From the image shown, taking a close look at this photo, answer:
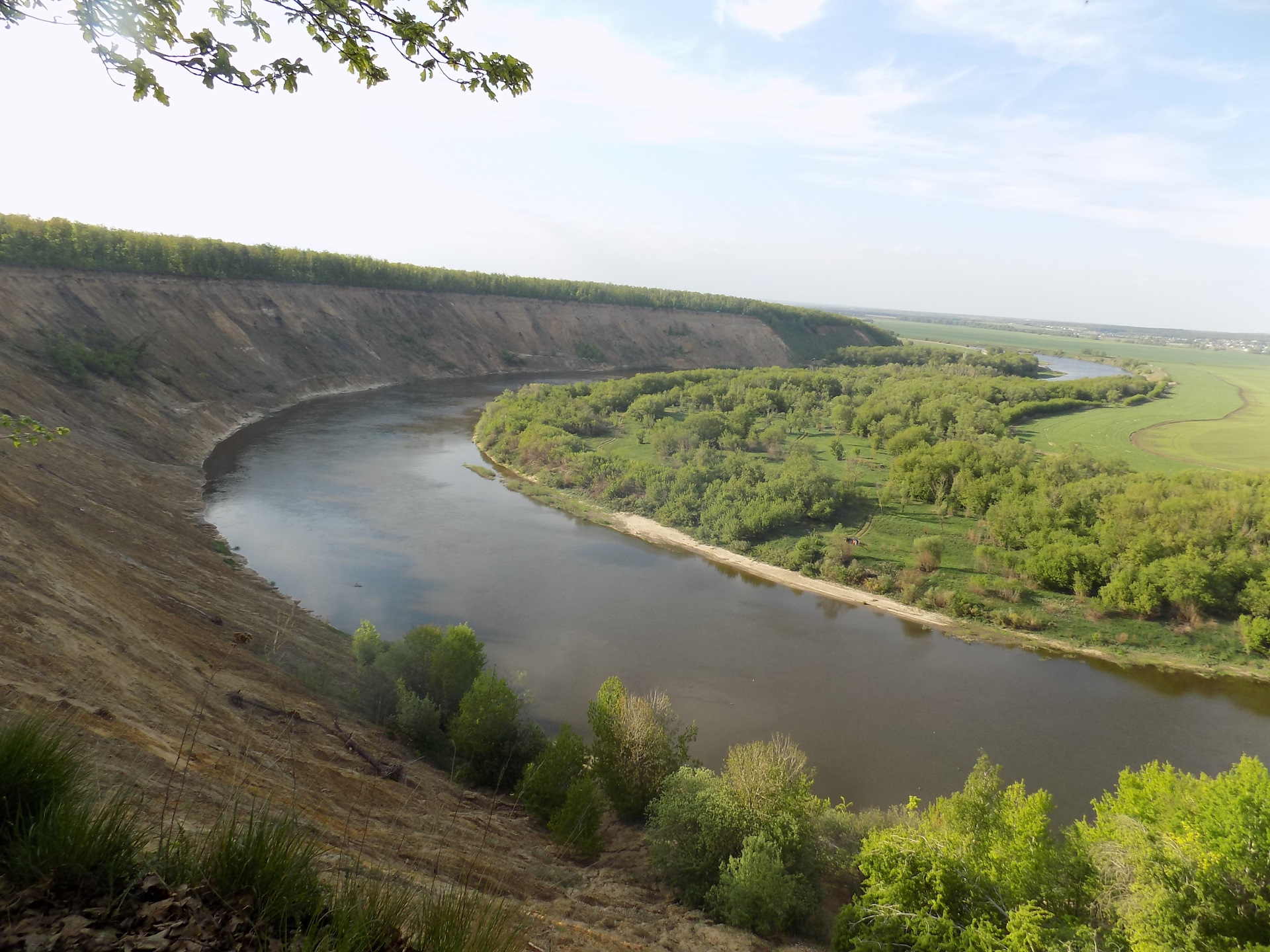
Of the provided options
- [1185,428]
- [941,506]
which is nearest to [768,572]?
[941,506]

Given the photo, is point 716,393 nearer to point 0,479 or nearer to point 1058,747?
point 1058,747

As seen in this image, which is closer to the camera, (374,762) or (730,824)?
(730,824)

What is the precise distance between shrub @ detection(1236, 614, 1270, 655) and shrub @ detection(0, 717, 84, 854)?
28.9 metres

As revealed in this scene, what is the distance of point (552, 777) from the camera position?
1131cm

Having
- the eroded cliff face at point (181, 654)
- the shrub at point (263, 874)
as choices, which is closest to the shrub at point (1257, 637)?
the eroded cliff face at point (181, 654)

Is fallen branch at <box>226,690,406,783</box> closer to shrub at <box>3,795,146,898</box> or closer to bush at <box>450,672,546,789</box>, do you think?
bush at <box>450,672,546,789</box>

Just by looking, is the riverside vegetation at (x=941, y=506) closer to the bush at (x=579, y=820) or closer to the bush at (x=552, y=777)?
the bush at (x=552, y=777)

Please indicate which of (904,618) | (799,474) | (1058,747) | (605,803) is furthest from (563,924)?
(799,474)

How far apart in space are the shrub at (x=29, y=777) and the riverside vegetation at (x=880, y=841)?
620 cm

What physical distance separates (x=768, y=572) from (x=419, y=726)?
16964 millimetres

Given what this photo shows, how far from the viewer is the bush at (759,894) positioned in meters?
9.27

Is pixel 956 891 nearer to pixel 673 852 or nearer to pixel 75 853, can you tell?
pixel 673 852

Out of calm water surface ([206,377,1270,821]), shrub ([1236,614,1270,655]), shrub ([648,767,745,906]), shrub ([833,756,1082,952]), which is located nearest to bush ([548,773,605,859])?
shrub ([648,767,745,906])

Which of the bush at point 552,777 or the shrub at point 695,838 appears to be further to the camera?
the bush at point 552,777
